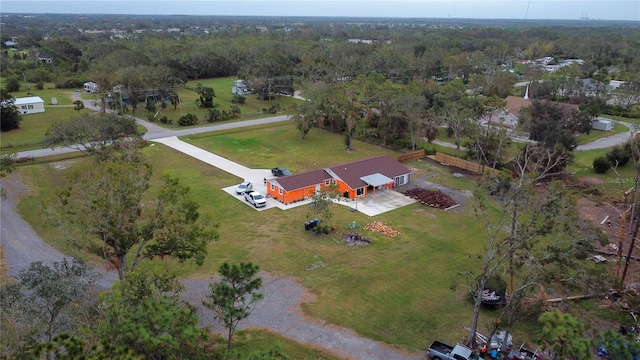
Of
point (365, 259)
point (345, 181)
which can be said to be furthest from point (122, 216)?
point (345, 181)

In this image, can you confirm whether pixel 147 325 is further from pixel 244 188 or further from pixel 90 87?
pixel 90 87

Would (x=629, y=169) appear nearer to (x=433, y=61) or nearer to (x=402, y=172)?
(x=402, y=172)

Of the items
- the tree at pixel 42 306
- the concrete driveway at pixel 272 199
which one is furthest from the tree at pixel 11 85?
the tree at pixel 42 306

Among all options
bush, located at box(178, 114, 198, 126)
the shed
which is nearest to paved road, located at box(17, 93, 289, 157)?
bush, located at box(178, 114, 198, 126)

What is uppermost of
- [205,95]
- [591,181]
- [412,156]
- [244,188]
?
[205,95]

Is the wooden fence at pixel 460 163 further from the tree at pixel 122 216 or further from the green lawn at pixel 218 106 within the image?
the tree at pixel 122 216

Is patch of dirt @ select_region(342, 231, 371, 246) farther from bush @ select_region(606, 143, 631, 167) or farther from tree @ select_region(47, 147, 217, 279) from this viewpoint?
bush @ select_region(606, 143, 631, 167)

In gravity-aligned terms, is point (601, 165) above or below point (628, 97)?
below
